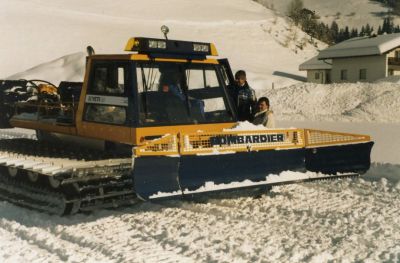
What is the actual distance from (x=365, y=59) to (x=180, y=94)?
3039 cm

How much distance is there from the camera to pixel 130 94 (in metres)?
6.31

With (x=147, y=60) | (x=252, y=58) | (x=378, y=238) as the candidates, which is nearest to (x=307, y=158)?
(x=378, y=238)

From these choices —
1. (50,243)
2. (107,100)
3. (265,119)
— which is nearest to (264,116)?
(265,119)

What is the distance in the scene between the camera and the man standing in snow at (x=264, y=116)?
723 cm

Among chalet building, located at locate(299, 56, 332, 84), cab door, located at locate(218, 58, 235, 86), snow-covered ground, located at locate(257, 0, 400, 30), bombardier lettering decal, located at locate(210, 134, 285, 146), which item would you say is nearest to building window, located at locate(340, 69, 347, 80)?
chalet building, located at locate(299, 56, 332, 84)

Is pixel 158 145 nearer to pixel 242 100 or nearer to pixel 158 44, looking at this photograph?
pixel 158 44

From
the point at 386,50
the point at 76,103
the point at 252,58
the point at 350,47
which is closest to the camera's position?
the point at 76,103

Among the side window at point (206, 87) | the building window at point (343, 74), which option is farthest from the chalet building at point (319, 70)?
the side window at point (206, 87)

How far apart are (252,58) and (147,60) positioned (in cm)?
4342

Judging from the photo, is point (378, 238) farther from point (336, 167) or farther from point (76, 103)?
point (76, 103)

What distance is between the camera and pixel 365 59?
34.6 metres

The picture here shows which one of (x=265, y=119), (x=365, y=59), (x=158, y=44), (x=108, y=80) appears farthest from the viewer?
(x=365, y=59)

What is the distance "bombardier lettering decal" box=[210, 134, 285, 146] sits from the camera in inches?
241

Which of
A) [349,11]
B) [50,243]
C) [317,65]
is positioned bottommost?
[50,243]
